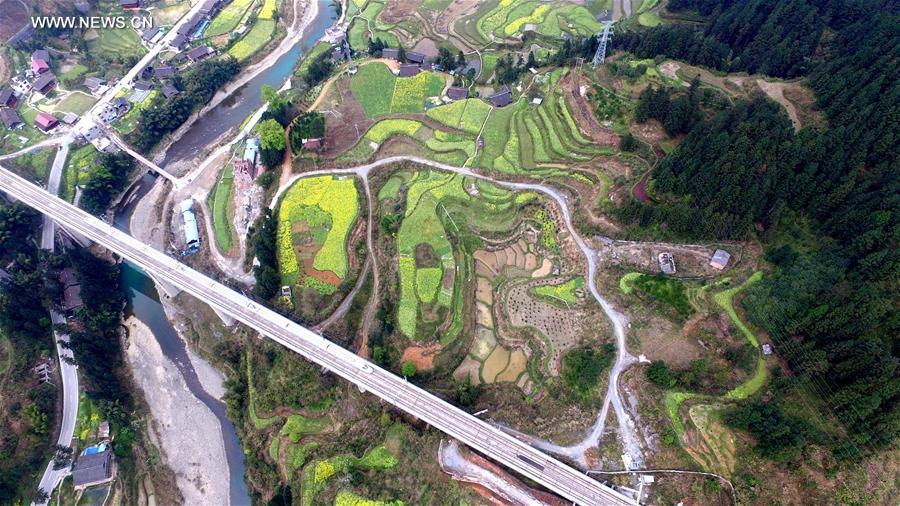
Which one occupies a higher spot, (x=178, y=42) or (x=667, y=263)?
(x=178, y=42)

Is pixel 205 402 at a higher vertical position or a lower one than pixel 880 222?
lower

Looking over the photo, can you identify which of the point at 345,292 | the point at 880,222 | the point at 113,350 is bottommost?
the point at 113,350

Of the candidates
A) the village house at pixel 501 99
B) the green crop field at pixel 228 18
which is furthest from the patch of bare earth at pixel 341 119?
the green crop field at pixel 228 18

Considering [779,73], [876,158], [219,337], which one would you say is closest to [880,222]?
[876,158]

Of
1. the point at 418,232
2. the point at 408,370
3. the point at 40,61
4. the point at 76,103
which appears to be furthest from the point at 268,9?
the point at 408,370

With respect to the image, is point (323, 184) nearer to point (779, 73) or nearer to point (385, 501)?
point (385, 501)

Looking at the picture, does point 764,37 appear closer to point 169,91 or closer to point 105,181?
point 169,91
